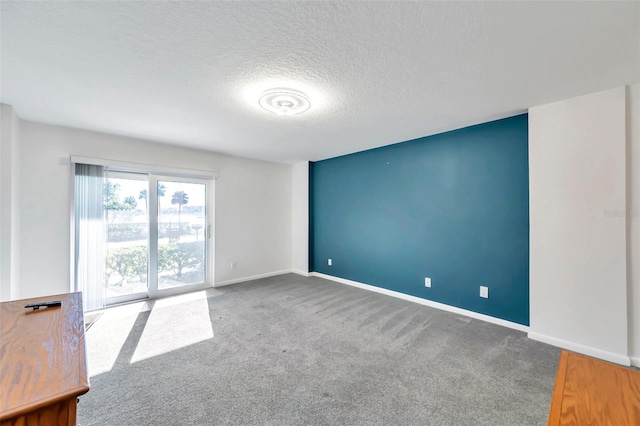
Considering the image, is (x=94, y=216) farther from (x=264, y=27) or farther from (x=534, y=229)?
(x=534, y=229)

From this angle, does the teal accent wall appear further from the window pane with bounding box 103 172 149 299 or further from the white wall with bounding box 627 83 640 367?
the window pane with bounding box 103 172 149 299

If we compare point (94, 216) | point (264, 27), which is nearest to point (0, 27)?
point (264, 27)

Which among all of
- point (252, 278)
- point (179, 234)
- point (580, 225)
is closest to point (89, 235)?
point (179, 234)

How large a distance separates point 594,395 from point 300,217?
482 centimetres

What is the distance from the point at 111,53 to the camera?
1.70 m

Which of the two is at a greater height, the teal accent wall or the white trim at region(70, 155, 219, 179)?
the white trim at region(70, 155, 219, 179)

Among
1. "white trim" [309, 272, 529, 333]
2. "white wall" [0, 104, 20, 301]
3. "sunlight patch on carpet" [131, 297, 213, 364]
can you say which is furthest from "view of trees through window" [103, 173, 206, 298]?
"white trim" [309, 272, 529, 333]

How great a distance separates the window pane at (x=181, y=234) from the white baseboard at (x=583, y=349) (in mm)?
4662

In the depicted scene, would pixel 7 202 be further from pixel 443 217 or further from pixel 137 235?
pixel 443 217

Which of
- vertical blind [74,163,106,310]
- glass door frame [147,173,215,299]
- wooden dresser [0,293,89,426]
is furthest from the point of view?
glass door frame [147,173,215,299]

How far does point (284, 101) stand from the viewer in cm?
231

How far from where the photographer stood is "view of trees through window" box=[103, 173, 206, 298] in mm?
3543

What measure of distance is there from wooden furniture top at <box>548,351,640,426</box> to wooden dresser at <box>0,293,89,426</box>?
4.79 ft

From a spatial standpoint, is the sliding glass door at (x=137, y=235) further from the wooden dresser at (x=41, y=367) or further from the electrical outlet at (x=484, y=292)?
the electrical outlet at (x=484, y=292)
